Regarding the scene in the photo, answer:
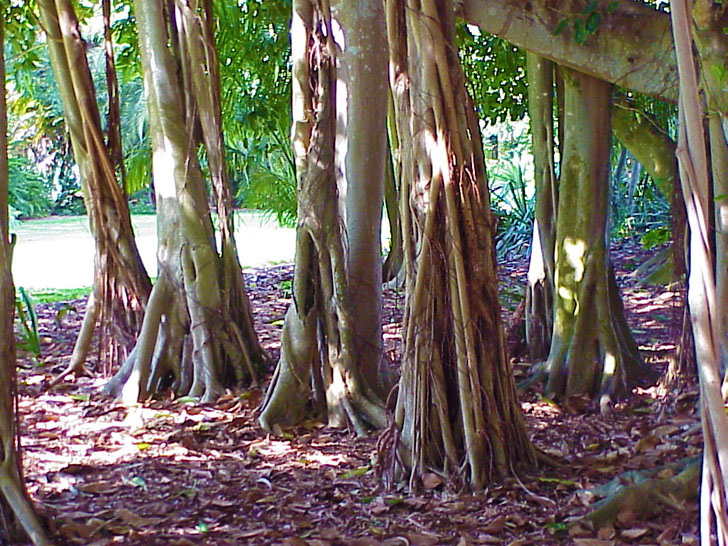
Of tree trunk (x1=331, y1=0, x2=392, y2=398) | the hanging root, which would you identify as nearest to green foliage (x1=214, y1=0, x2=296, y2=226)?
tree trunk (x1=331, y1=0, x2=392, y2=398)

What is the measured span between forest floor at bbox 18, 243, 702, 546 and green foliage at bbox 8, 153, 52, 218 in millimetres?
17966

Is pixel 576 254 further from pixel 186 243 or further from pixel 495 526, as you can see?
pixel 186 243

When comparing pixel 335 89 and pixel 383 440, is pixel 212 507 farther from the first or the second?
pixel 335 89

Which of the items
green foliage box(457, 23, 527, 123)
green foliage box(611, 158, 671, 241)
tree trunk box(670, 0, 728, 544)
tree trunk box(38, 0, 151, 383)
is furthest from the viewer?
green foliage box(611, 158, 671, 241)

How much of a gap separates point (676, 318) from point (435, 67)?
95.7 inches

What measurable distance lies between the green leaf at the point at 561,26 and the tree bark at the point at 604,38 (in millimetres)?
44

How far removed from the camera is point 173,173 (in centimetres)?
590

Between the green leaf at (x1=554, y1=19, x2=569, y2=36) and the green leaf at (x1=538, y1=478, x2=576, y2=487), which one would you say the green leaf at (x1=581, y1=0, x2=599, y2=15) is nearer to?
the green leaf at (x1=554, y1=19, x2=569, y2=36)

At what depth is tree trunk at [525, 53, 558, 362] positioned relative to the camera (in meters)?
5.93

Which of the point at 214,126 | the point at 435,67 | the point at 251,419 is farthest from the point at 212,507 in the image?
the point at 214,126

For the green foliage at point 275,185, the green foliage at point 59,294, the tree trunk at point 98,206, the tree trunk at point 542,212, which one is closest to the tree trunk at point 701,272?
the tree trunk at point 542,212

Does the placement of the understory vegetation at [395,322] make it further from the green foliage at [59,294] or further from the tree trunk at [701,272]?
the green foliage at [59,294]

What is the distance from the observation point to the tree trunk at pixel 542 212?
5.93 metres

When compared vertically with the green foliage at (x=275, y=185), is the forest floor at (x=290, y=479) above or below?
below
